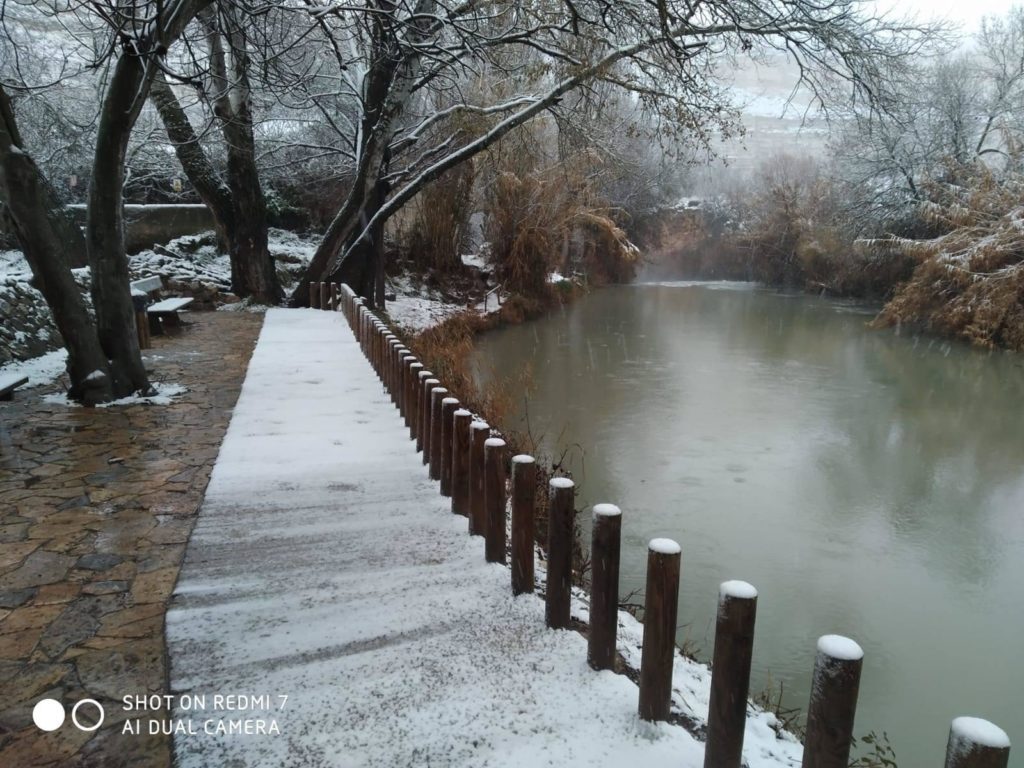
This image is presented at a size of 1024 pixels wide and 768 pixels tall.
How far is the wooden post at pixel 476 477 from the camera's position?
139 inches

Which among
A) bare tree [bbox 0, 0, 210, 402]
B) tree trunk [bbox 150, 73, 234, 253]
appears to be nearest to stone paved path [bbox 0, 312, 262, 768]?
bare tree [bbox 0, 0, 210, 402]

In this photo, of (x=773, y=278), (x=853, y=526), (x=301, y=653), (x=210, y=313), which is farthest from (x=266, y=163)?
(x=773, y=278)

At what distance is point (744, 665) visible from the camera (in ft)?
6.25

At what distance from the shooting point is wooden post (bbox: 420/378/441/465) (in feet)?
14.8

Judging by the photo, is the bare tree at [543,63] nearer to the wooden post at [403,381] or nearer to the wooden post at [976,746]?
the wooden post at [403,381]

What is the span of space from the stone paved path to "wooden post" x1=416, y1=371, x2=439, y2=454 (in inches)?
56.4

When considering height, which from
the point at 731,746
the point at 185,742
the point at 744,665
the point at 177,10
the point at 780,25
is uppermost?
the point at 780,25

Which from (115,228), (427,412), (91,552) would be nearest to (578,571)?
(427,412)

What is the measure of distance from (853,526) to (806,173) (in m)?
30.1

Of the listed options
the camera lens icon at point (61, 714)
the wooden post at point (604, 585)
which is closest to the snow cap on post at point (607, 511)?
the wooden post at point (604, 585)

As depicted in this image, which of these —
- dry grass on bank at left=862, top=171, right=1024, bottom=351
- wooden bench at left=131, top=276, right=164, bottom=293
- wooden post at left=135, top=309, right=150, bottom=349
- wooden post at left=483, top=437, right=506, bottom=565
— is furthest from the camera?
dry grass on bank at left=862, top=171, right=1024, bottom=351

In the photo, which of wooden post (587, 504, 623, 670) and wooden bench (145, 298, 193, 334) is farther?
wooden bench (145, 298, 193, 334)

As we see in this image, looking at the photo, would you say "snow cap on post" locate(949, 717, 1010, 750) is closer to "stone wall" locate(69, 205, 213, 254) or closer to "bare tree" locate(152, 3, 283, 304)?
"bare tree" locate(152, 3, 283, 304)

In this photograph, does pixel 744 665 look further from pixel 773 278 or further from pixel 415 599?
pixel 773 278
